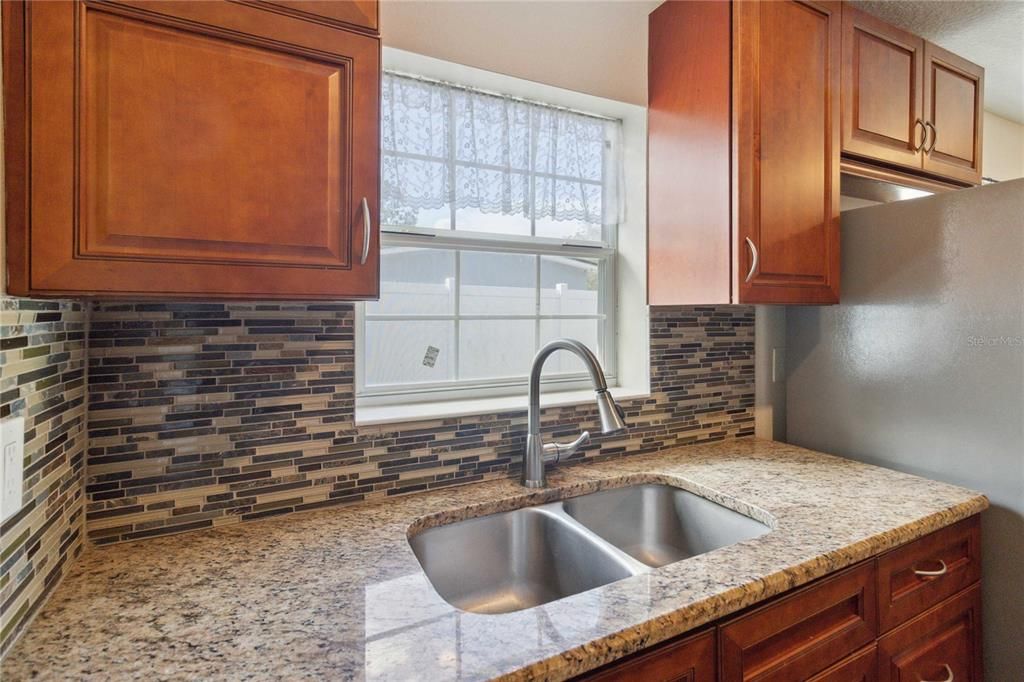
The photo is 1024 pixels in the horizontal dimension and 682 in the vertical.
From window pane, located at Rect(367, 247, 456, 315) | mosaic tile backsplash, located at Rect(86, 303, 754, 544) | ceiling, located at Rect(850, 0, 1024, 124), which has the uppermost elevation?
ceiling, located at Rect(850, 0, 1024, 124)

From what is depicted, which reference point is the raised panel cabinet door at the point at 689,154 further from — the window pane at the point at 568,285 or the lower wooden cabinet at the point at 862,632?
the lower wooden cabinet at the point at 862,632

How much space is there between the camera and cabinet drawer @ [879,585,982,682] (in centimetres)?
110

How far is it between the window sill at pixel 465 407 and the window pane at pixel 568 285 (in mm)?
293

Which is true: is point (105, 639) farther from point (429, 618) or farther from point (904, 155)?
point (904, 155)

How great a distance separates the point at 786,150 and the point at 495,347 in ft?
3.31

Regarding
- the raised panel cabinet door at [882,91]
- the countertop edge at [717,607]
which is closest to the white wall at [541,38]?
the raised panel cabinet door at [882,91]

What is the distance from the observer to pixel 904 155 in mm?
1616

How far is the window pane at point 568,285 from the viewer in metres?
1.71

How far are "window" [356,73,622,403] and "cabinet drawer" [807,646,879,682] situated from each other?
38.8 inches

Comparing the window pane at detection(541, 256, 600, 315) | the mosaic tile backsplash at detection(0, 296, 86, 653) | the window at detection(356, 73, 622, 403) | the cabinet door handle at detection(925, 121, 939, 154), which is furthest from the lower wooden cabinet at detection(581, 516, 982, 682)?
the cabinet door handle at detection(925, 121, 939, 154)

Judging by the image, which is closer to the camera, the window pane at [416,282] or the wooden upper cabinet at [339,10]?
the wooden upper cabinet at [339,10]

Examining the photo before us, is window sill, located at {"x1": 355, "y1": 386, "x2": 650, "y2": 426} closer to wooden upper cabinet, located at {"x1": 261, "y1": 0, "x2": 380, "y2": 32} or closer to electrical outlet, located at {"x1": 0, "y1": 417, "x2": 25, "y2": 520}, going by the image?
electrical outlet, located at {"x1": 0, "y1": 417, "x2": 25, "y2": 520}

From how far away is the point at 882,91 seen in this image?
1.57m

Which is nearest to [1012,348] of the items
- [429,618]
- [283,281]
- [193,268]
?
[429,618]
